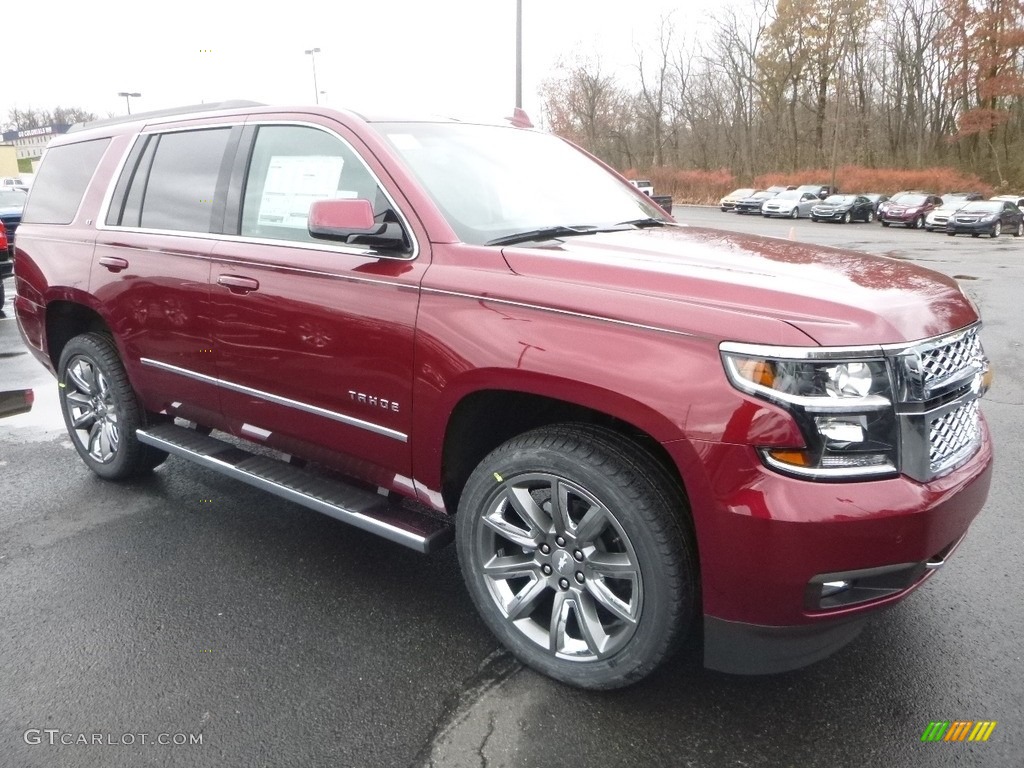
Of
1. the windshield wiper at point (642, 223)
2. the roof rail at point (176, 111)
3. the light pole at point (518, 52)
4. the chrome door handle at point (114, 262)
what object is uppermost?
the light pole at point (518, 52)

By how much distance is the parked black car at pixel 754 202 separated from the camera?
44.1 m

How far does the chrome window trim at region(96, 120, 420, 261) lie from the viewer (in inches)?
117

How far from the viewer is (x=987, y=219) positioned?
94.3 ft

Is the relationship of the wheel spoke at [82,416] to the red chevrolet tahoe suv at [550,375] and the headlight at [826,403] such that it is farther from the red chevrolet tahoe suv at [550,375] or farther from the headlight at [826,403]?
the headlight at [826,403]

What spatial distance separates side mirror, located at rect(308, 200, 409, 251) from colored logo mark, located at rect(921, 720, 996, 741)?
2.36 m

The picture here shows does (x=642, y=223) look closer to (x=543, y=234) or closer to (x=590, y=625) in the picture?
(x=543, y=234)

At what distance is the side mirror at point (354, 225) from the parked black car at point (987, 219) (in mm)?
31568

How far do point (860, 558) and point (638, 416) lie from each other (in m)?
0.71

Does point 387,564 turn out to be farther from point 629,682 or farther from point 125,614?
point 629,682

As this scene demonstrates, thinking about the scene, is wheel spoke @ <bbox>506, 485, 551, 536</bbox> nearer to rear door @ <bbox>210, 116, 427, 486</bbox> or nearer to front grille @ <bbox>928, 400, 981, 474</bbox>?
rear door @ <bbox>210, 116, 427, 486</bbox>

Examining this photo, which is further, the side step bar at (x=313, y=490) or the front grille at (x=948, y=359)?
the side step bar at (x=313, y=490)

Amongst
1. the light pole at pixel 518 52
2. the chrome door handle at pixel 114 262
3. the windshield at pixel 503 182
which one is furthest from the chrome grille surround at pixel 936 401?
the light pole at pixel 518 52

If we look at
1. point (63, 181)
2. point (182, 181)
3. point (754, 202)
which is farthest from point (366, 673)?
point (754, 202)

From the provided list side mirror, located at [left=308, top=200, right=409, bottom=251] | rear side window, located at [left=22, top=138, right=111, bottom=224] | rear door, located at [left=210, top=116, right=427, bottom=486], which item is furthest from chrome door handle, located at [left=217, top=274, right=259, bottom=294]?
rear side window, located at [left=22, top=138, right=111, bottom=224]
